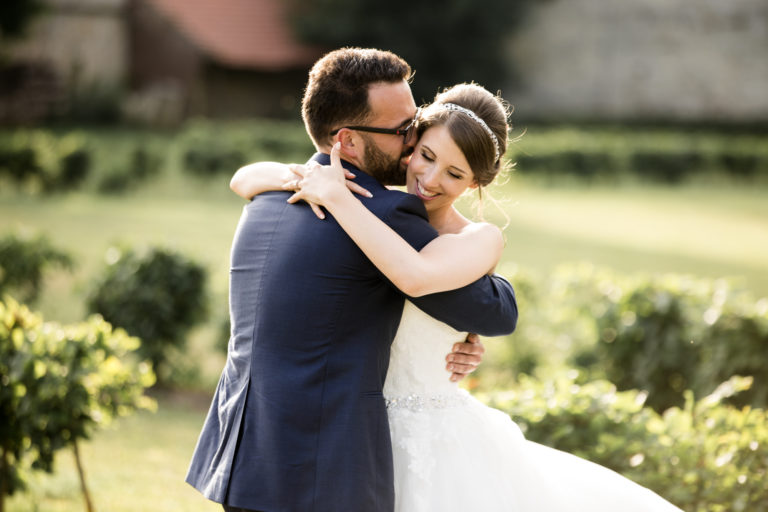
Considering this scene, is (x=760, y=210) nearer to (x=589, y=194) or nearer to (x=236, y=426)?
(x=589, y=194)

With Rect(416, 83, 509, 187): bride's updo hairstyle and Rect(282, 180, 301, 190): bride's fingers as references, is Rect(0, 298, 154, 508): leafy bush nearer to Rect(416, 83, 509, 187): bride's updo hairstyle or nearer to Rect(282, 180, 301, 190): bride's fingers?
Rect(282, 180, 301, 190): bride's fingers

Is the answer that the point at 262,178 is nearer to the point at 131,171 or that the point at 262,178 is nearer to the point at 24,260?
the point at 24,260

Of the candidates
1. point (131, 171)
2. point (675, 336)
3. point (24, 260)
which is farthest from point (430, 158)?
point (131, 171)

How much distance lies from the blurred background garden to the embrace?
0.66 m

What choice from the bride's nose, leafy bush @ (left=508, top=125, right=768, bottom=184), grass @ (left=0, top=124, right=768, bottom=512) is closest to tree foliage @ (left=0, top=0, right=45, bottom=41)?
grass @ (left=0, top=124, right=768, bottom=512)

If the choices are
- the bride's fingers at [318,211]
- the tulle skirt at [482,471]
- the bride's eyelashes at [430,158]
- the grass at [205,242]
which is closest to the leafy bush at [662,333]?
the grass at [205,242]

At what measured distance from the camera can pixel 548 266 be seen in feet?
40.7

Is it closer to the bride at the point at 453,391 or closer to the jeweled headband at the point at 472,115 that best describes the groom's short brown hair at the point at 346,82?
the bride at the point at 453,391

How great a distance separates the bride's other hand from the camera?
8.51 feet

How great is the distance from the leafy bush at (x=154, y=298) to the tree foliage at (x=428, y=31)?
2439 centimetres

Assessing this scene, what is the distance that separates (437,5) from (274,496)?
3115cm

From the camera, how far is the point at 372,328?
2.25m

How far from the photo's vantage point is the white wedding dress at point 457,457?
245cm

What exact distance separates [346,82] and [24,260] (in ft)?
21.5
